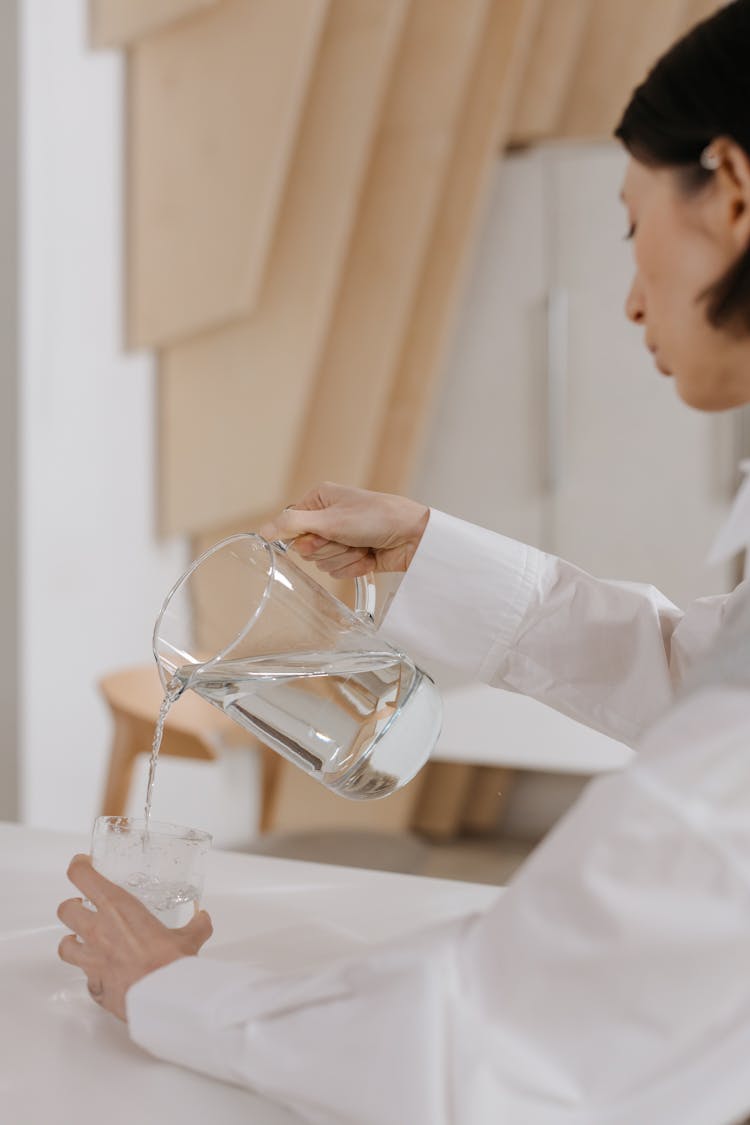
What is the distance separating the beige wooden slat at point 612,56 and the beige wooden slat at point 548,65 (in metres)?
0.11

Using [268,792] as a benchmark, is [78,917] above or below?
above

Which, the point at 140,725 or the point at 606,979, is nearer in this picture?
the point at 606,979

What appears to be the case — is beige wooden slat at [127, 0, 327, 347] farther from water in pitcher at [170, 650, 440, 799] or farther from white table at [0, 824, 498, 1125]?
water in pitcher at [170, 650, 440, 799]

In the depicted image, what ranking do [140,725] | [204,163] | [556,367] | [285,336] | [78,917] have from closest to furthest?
[78,917], [140,725], [204,163], [285,336], [556,367]

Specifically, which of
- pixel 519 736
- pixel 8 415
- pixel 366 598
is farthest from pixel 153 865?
pixel 8 415

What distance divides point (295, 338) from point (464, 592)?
209cm

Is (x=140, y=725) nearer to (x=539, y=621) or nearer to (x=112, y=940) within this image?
(x=539, y=621)

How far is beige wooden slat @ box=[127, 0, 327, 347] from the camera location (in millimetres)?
3039

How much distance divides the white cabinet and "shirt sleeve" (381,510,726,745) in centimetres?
236

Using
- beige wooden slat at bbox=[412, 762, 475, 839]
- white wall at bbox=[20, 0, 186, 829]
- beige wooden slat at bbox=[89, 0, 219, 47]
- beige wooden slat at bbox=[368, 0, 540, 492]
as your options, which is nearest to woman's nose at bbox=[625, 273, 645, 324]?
white wall at bbox=[20, 0, 186, 829]

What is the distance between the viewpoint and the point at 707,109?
803 millimetres

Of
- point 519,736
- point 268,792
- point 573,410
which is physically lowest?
point 268,792

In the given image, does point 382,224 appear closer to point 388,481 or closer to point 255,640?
point 388,481

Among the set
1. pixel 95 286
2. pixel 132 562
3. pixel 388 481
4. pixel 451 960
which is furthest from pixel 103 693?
pixel 451 960
